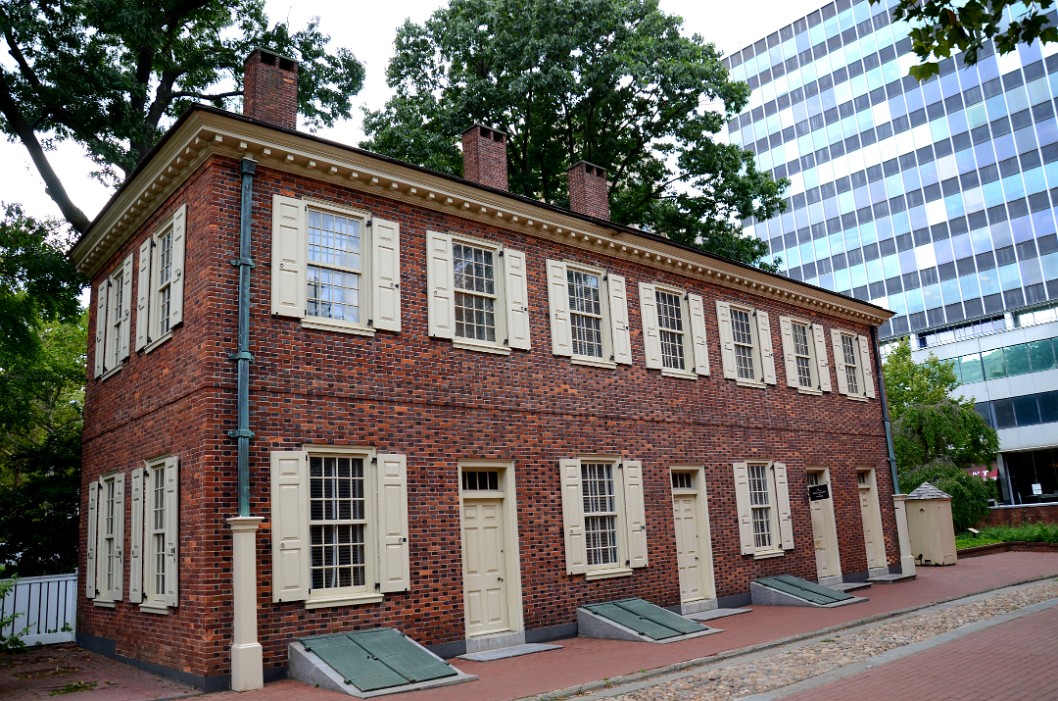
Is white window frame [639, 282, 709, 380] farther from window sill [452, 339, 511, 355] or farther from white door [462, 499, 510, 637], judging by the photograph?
white door [462, 499, 510, 637]

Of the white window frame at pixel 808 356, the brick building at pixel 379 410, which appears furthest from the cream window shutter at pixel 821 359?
the brick building at pixel 379 410

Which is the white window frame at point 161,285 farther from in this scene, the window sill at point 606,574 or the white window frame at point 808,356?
the white window frame at point 808,356

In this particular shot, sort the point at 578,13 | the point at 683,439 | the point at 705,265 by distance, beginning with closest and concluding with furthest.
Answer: the point at 683,439 < the point at 705,265 < the point at 578,13

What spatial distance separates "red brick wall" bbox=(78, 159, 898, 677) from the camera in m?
10.3

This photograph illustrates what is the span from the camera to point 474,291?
1346 centimetres

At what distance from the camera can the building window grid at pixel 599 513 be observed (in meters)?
14.2

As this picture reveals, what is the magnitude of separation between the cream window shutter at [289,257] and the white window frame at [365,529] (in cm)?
191

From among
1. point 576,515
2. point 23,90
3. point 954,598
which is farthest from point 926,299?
point 23,90

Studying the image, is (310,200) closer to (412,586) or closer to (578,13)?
(412,586)

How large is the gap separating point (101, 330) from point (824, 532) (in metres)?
15.5

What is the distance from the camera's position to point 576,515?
544 inches

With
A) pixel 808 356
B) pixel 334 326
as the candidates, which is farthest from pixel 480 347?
pixel 808 356

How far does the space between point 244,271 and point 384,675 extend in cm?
522

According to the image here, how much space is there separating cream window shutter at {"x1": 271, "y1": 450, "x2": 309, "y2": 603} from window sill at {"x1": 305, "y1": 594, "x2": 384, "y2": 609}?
0.15 metres
